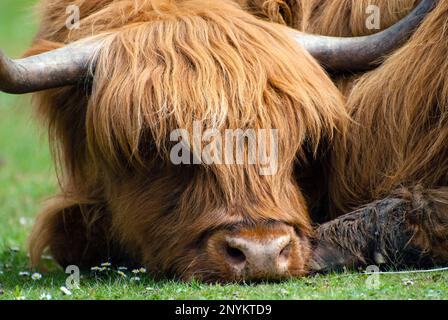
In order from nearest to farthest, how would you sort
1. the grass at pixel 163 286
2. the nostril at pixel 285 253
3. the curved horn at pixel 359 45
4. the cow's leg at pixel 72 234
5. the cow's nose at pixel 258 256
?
the grass at pixel 163 286 < the cow's nose at pixel 258 256 < the nostril at pixel 285 253 < the curved horn at pixel 359 45 < the cow's leg at pixel 72 234

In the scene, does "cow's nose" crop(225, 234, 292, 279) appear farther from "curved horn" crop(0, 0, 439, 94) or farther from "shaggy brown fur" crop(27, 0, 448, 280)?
"curved horn" crop(0, 0, 439, 94)

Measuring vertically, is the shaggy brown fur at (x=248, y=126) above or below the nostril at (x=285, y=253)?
above

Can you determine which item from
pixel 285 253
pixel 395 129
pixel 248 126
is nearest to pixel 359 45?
pixel 395 129

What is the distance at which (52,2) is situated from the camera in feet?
19.8

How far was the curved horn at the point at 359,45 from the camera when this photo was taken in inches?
207

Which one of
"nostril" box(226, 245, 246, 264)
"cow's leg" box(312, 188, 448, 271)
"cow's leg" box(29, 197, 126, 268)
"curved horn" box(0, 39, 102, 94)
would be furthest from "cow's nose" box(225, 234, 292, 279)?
"cow's leg" box(29, 197, 126, 268)

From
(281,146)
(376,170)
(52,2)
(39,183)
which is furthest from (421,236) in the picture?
(39,183)

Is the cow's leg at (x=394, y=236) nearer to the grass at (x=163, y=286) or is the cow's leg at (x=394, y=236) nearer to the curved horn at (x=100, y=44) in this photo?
the grass at (x=163, y=286)

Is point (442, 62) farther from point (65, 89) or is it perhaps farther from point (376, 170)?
point (65, 89)

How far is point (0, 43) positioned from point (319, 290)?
52.5 feet

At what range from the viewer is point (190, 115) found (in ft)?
15.9

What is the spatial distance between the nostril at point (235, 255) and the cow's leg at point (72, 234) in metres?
1.56

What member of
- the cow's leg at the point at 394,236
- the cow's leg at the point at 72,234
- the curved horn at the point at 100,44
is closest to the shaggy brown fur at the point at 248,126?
the cow's leg at the point at 394,236

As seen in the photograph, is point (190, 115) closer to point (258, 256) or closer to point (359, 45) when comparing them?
point (258, 256)
